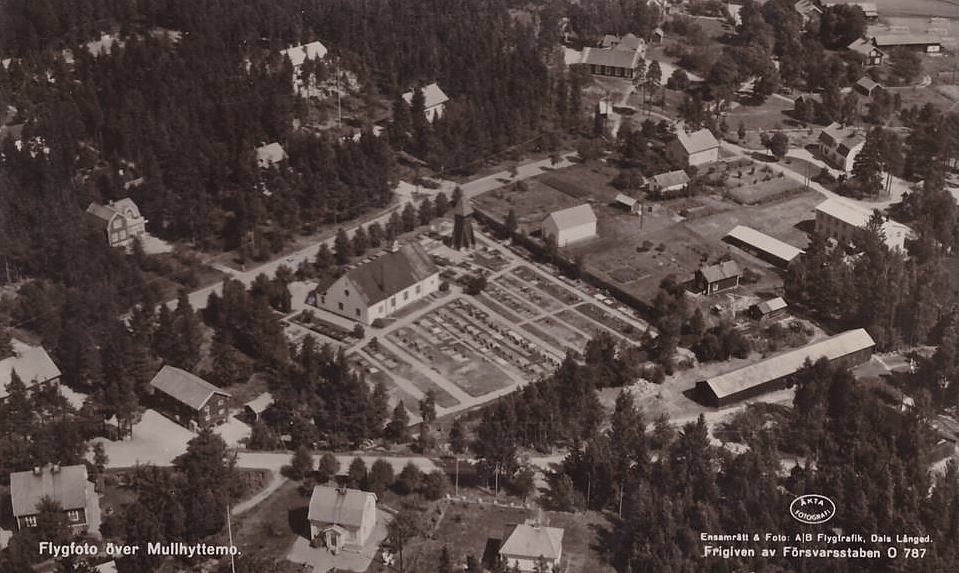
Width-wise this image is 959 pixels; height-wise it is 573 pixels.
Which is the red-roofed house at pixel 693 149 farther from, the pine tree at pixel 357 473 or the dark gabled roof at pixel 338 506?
the dark gabled roof at pixel 338 506

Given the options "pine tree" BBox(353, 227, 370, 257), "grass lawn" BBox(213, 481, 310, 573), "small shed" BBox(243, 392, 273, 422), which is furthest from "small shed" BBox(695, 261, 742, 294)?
"grass lawn" BBox(213, 481, 310, 573)

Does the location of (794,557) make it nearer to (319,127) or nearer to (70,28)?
(319,127)

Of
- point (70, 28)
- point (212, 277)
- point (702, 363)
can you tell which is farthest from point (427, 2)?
point (702, 363)

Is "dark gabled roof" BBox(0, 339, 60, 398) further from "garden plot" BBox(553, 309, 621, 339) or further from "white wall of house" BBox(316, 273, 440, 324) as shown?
"garden plot" BBox(553, 309, 621, 339)

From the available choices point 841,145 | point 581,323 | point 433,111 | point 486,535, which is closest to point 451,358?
point 581,323

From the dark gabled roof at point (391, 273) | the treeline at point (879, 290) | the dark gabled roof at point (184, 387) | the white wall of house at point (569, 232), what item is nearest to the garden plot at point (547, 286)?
the white wall of house at point (569, 232)

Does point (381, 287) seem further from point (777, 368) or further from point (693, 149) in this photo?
point (693, 149)
